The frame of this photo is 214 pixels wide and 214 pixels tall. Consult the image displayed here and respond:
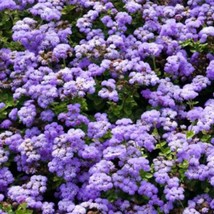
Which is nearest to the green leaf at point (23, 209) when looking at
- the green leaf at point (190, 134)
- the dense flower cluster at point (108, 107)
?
the dense flower cluster at point (108, 107)

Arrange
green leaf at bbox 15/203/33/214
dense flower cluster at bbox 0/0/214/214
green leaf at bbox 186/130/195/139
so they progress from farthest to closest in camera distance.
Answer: green leaf at bbox 186/130/195/139
dense flower cluster at bbox 0/0/214/214
green leaf at bbox 15/203/33/214

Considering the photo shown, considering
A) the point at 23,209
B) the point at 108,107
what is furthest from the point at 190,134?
the point at 23,209

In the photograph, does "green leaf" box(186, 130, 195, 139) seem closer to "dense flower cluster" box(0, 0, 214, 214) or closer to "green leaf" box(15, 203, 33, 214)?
"dense flower cluster" box(0, 0, 214, 214)

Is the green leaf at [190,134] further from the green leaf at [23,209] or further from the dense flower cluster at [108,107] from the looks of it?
the green leaf at [23,209]

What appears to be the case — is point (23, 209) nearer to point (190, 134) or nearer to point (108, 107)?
point (108, 107)

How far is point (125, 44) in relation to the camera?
5.38 m

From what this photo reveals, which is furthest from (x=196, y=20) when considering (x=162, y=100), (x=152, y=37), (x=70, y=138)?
(x=70, y=138)

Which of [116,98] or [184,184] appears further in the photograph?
[116,98]

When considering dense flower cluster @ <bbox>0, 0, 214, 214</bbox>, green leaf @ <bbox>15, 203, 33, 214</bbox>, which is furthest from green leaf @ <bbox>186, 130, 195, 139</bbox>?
green leaf @ <bbox>15, 203, 33, 214</bbox>

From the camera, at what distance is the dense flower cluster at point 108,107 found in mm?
4277

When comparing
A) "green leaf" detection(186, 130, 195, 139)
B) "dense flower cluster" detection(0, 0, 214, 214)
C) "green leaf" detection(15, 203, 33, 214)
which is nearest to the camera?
"green leaf" detection(15, 203, 33, 214)

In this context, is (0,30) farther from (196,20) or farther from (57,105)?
(196,20)

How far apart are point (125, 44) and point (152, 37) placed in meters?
0.25

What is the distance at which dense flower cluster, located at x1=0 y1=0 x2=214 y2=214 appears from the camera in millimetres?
4277
